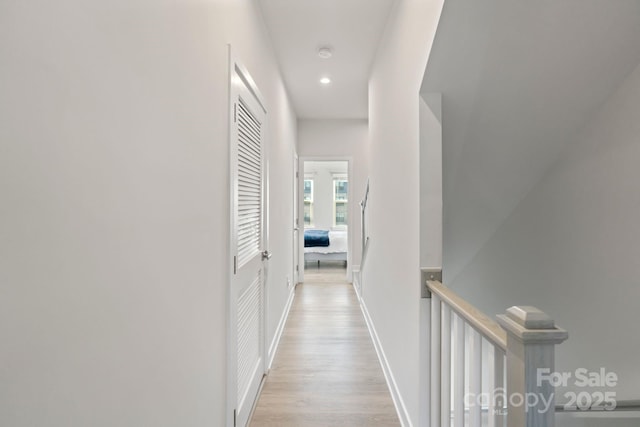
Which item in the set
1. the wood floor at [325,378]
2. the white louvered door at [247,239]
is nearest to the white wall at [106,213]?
the white louvered door at [247,239]

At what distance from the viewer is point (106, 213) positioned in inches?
28.9

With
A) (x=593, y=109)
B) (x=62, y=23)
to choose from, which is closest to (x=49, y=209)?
(x=62, y=23)

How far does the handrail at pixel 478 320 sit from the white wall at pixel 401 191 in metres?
0.31

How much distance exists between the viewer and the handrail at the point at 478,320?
923mm

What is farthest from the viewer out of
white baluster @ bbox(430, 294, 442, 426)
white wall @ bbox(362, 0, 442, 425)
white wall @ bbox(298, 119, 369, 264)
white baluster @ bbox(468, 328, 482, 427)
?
white wall @ bbox(298, 119, 369, 264)

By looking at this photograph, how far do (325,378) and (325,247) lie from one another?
423 cm

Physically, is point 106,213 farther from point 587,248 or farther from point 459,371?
point 587,248

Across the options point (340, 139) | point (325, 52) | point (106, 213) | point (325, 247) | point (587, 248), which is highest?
point (325, 52)

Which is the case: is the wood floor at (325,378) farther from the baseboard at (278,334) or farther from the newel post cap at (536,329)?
the newel post cap at (536,329)

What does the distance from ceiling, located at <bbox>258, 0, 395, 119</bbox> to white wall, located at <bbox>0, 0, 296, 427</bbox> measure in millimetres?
1218

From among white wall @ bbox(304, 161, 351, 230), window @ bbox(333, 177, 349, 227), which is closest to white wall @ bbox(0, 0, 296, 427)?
white wall @ bbox(304, 161, 351, 230)

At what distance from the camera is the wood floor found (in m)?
1.97

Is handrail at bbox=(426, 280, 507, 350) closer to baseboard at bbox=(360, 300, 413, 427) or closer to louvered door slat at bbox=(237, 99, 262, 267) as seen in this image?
baseboard at bbox=(360, 300, 413, 427)

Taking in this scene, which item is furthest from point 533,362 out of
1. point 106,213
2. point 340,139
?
point 340,139
